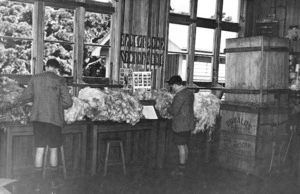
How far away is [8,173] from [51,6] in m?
3.58

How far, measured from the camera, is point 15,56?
7707 millimetres

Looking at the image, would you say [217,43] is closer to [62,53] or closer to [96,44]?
[96,44]

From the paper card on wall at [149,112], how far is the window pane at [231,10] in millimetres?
4183

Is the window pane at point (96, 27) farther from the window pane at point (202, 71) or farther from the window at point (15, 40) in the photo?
the window pane at point (202, 71)

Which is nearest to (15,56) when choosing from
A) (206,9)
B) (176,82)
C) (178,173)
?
(176,82)

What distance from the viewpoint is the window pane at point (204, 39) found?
10211mm

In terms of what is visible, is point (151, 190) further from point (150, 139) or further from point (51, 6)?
point (51, 6)

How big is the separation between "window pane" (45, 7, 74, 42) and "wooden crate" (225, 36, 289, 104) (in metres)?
3.47

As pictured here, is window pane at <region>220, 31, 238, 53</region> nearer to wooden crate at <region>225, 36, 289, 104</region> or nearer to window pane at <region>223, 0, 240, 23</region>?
window pane at <region>223, 0, 240, 23</region>

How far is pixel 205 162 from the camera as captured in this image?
335 inches

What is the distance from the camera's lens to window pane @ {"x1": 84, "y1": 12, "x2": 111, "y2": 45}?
8531 millimetres

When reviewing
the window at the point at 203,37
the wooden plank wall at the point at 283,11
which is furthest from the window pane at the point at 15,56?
the wooden plank wall at the point at 283,11

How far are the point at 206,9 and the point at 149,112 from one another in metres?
3.95

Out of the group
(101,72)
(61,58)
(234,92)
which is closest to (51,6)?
(61,58)
